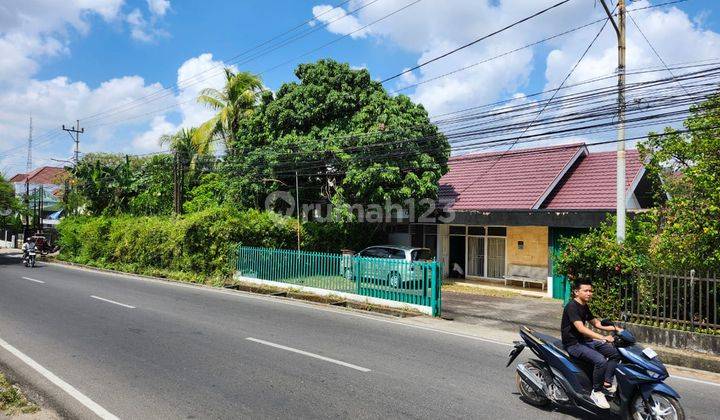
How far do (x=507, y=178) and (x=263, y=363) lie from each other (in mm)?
16756

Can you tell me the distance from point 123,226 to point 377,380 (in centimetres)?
2247

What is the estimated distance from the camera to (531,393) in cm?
597

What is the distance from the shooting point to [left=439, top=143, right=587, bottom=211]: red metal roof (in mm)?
19781

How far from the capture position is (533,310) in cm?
1417

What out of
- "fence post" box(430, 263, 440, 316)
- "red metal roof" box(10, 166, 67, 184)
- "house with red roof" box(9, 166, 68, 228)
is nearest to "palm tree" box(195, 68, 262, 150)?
"fence post" box(430, 263, 440, 316)

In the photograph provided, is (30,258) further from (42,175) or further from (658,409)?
(42,175)

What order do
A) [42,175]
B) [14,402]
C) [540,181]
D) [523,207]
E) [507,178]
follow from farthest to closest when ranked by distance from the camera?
[42,175] → [507,178] → [540,181] → [523,207] → [14,402]

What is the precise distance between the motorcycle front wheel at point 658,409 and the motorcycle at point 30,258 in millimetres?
27144

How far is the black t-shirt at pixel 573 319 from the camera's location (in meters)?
5.66

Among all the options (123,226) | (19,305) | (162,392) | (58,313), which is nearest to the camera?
(162,392)

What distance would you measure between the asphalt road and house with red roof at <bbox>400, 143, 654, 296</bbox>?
26.8ft

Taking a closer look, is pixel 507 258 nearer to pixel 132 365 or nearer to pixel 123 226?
pixel 132 365

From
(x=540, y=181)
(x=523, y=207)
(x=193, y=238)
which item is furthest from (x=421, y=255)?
(x=193, y=238)

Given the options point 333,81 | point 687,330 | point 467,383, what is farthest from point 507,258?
point 467,383
